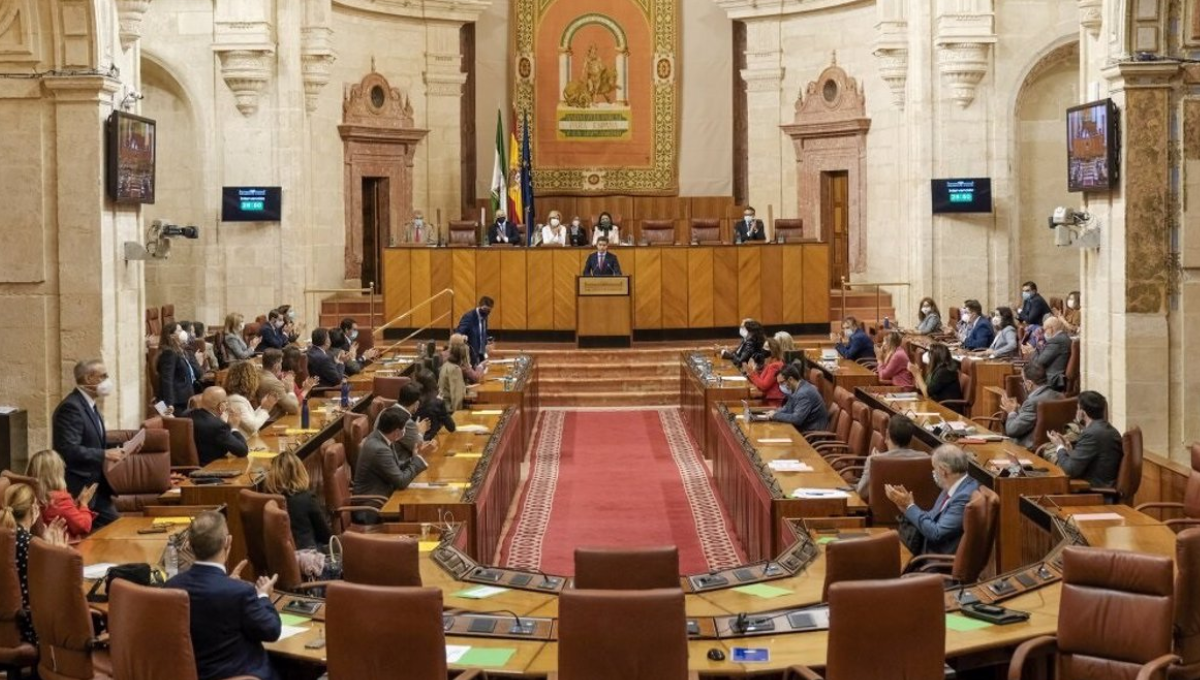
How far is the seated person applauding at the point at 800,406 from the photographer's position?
13516mm

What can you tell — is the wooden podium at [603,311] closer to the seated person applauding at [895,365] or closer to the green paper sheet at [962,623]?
the seated person applauding at [895,365]

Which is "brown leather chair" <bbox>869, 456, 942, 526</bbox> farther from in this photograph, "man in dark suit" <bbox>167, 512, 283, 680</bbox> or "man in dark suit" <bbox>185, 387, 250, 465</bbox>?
"man in dark suit" <bbox>167, 512, 283, 680</bbox>

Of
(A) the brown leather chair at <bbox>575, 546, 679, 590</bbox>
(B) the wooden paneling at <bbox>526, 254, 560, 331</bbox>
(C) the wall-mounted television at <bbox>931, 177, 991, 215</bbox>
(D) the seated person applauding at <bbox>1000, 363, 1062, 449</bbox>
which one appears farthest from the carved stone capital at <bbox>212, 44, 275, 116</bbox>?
(A) the brown leather chair at <bbox>575, 546, 679, 590</bbox>

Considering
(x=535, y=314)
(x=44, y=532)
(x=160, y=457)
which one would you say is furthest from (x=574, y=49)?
(x=44, y=532)

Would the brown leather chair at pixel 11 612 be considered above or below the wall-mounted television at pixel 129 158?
below

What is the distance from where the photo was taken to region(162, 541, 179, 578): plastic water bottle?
787cm

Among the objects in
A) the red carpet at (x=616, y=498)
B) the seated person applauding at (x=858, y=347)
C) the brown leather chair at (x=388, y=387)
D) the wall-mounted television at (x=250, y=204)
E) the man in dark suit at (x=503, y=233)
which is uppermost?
the wall-mounted television at (x=250, y=204)

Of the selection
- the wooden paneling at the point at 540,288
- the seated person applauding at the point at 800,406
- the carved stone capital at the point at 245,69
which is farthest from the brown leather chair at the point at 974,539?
the carved stone capital at the point at 245,69

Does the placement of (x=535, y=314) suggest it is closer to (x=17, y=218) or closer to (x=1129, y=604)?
(x=17, y=218)

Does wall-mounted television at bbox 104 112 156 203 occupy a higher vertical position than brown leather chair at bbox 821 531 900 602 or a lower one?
higher

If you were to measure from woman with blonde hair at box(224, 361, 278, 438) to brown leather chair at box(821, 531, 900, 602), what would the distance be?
6021 millimetres

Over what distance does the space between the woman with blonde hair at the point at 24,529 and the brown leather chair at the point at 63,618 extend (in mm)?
184

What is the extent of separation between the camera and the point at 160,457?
10789 mm

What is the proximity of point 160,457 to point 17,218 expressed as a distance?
3748 millimetres
